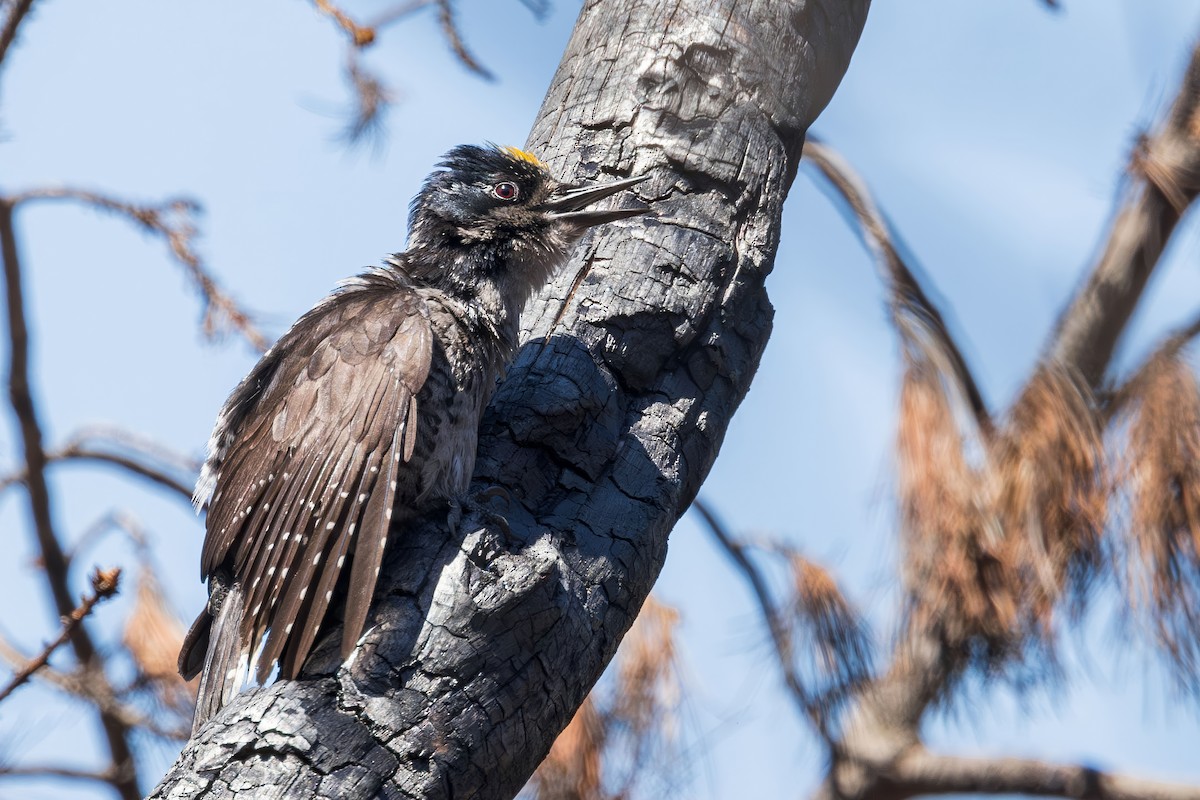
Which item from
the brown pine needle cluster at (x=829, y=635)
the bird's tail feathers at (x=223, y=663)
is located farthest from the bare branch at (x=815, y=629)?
the bird's tail feathers at (x=223, y=663)

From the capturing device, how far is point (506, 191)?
352cm

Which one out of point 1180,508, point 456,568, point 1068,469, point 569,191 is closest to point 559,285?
point 569,191

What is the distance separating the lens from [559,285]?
2975 mm

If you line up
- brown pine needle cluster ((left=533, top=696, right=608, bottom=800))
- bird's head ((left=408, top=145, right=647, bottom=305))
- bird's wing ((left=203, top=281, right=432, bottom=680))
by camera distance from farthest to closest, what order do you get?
1. brown pine needle cluster ((left=533, top=696, right=608, bottom=800))
2. bird's head ((left=408, top=145, right=647, bottom=305))
3. bird's wing ((left=203, top=281, right=432, bottom=680))

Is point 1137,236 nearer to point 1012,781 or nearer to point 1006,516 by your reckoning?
point 1006,516

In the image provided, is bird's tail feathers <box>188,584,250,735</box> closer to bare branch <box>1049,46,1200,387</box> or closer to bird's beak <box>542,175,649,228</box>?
bird's beak <box>542,175,649,228</box>

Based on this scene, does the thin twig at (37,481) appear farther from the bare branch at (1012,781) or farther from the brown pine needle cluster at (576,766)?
the bare branch at (1012,781)

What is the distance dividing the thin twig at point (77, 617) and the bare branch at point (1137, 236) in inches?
136

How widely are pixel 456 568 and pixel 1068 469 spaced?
7.86ft

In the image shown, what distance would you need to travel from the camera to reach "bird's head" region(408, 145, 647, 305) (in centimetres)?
315

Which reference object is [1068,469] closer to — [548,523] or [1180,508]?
[1180,508]

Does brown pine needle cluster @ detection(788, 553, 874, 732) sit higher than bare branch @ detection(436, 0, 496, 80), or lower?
lower

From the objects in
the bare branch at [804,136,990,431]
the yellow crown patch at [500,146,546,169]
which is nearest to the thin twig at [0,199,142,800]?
the yellow crown patch at [500,146,546,169]

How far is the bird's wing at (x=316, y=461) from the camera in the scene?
2.61 m
